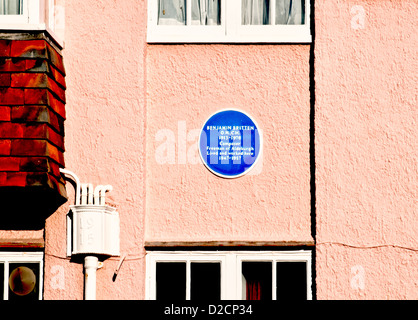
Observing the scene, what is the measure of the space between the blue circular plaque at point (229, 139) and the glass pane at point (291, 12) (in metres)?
1.13

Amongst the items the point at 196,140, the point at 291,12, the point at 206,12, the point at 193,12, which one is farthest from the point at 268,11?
the point at 196,140

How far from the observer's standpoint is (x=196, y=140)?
426 inches

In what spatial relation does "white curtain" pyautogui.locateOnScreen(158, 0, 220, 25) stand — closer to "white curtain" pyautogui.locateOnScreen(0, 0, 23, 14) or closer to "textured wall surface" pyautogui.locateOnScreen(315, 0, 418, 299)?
"textured wall surface" pyautogui.locateOnScreen(315, 0, 418, 299)

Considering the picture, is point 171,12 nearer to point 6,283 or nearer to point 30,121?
point 30,121

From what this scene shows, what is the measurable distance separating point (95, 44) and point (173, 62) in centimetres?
81

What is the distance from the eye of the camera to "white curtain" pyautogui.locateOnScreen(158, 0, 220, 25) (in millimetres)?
11156

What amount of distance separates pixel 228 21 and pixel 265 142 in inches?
52.5

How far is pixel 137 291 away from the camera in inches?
407

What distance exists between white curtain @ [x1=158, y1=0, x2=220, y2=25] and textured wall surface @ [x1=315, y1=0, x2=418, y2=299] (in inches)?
42.5

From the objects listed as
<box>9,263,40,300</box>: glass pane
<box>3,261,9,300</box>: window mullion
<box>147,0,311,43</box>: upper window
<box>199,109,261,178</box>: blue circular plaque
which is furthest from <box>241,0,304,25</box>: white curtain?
<box>3,261,9,300</box>: window mullion

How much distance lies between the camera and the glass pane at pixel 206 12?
36.6 feet
